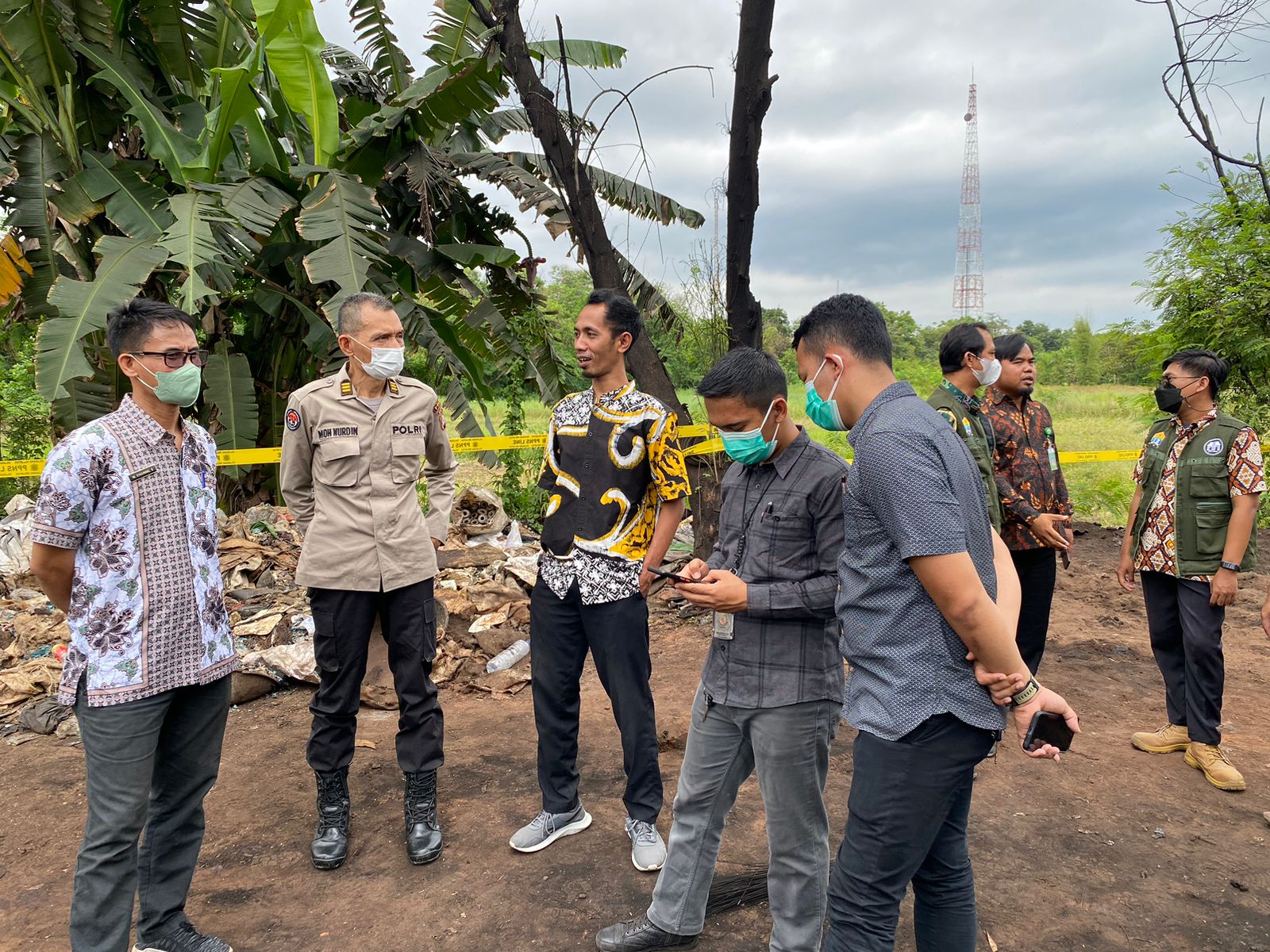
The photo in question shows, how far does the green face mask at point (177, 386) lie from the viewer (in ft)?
7.75

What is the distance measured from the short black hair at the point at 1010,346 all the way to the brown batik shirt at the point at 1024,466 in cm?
20

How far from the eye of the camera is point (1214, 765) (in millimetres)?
3650

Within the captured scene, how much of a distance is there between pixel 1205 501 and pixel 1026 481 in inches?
31.2

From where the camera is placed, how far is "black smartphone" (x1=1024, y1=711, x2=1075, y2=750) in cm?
166

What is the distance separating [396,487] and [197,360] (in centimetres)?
87

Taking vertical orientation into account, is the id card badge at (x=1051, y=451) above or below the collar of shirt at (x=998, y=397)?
below

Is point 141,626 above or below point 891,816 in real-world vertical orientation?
above

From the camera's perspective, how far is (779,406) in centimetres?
224

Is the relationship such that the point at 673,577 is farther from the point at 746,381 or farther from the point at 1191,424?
the point at 1191,424

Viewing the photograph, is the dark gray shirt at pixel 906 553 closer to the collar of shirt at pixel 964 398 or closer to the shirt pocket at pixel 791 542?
the shirt pocket at pixel 791 542

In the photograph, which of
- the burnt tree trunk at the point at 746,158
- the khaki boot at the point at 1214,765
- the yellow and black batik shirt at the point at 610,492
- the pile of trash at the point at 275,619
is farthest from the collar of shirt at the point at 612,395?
the khaki boot at the point at 1214,765

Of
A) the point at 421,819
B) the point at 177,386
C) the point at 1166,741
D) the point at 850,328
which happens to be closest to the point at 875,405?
the point at 850,328

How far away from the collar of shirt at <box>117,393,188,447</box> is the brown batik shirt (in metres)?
3.42

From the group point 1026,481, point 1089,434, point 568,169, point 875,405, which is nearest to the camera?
point 875,405
